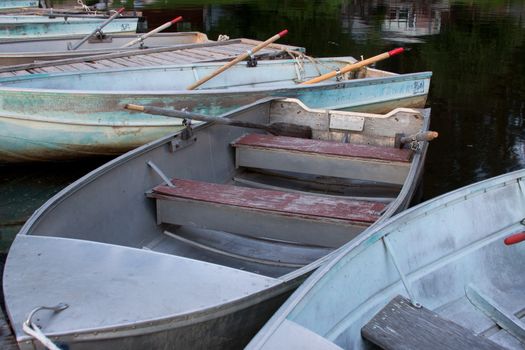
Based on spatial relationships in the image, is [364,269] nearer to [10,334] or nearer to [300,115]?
[10,334]

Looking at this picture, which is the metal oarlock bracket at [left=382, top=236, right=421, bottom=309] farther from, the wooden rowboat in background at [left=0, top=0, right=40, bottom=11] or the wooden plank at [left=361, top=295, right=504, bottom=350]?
the wooden rowboat in background at [left=0, top=0, right=40, bottom=11]

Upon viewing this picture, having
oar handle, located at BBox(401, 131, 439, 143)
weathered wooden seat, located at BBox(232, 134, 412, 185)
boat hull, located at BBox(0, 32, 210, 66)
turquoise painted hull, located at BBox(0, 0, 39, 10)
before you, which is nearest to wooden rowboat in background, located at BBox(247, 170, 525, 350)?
oar handle, located at BBox(401, 131, 439, 143)

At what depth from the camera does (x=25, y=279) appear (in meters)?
2.72

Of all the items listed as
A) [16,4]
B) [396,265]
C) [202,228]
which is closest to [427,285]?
[396,265]

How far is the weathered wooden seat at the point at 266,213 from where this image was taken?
4.00 meters

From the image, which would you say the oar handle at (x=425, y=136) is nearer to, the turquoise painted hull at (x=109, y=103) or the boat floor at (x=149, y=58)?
the turquoise painted hull at (x=109, y=103)

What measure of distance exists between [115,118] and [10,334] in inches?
156

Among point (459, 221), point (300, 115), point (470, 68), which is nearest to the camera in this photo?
point (459, 221)

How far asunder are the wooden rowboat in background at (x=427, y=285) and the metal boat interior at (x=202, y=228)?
0.99 ft

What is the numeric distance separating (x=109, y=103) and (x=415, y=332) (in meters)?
4.86

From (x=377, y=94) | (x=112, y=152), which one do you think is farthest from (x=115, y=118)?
(x=377, y=94)

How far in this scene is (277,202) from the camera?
4.23 metres

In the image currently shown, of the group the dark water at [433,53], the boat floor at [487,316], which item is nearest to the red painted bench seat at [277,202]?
the boat floor at [487,316]

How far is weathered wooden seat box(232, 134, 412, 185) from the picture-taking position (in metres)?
5.10
